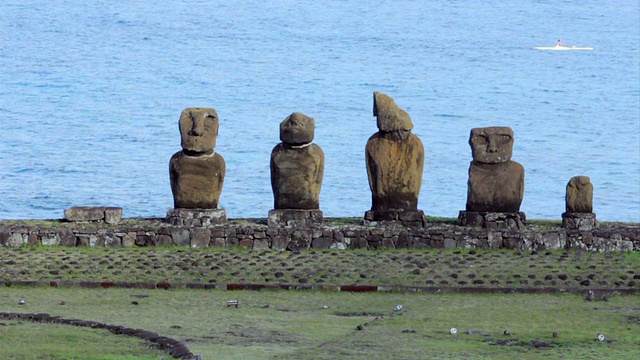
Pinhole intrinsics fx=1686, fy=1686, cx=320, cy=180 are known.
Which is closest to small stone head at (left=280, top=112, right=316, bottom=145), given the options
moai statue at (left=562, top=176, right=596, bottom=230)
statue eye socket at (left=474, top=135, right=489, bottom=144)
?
statue eye socket at (left=474, top=135, right=489, bottom=144)

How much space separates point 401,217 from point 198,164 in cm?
286

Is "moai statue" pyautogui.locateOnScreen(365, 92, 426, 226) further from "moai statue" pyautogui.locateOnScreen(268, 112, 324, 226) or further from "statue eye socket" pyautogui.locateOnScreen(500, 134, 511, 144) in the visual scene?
"statue eye socket" pyautogui.locateOnScreen(500, 134, 511, 144)

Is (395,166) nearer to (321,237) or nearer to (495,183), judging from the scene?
(495,183)

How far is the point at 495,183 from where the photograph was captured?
22.8 metres

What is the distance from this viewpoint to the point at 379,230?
22.1 metres

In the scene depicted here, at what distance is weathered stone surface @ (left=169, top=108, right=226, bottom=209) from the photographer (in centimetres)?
2292

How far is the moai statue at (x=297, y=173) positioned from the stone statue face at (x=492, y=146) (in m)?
2.13

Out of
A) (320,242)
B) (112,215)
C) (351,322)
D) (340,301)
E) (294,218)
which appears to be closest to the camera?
(351,322)

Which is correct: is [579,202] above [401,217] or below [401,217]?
above

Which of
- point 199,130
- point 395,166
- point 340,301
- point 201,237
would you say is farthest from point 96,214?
point 340,301

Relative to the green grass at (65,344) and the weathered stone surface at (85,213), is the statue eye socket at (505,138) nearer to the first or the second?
the weathered stone surface at (85,213)

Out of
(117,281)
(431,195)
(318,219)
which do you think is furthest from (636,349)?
(431,195)

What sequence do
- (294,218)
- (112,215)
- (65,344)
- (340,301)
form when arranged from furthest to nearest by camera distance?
(112,215)
(294,218)
(340,301)
(65,344)

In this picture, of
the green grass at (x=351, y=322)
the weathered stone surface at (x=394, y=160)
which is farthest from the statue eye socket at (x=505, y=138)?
the green grass at (x=351, y=322)
